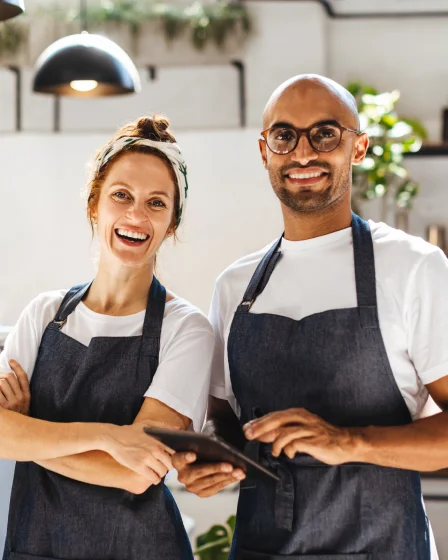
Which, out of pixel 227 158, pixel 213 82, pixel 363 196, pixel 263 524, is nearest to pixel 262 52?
pixel 213 82

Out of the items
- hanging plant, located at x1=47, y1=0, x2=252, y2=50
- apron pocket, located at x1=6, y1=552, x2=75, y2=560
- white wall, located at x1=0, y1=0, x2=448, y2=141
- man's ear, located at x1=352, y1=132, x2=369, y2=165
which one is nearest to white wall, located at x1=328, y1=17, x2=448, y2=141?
white wall, located at x1=0, y1=0, x2=448, y2=141

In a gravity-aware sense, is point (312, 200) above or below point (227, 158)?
below

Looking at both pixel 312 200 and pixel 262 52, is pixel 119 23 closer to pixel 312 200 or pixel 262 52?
pixel 262 52

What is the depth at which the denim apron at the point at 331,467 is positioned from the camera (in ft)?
5.84

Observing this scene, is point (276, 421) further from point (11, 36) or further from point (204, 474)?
point (11, 36)

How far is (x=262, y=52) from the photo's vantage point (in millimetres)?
5684

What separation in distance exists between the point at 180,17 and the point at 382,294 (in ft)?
14.0

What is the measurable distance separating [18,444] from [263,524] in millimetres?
570

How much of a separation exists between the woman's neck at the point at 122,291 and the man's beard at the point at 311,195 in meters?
0.38

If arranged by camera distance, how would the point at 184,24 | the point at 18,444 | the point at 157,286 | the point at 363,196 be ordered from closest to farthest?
the point at 18,444, the point at 157,286, the point at 363,196, the point at 184,24

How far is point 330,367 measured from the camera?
1.84m

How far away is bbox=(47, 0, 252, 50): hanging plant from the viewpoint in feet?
18.4

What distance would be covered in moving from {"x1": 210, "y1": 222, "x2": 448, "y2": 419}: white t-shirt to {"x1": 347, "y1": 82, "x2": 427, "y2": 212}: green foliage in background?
331cm

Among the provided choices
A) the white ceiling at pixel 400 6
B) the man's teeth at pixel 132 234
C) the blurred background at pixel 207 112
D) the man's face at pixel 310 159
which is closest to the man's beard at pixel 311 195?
the man's face at pixel 310 159
